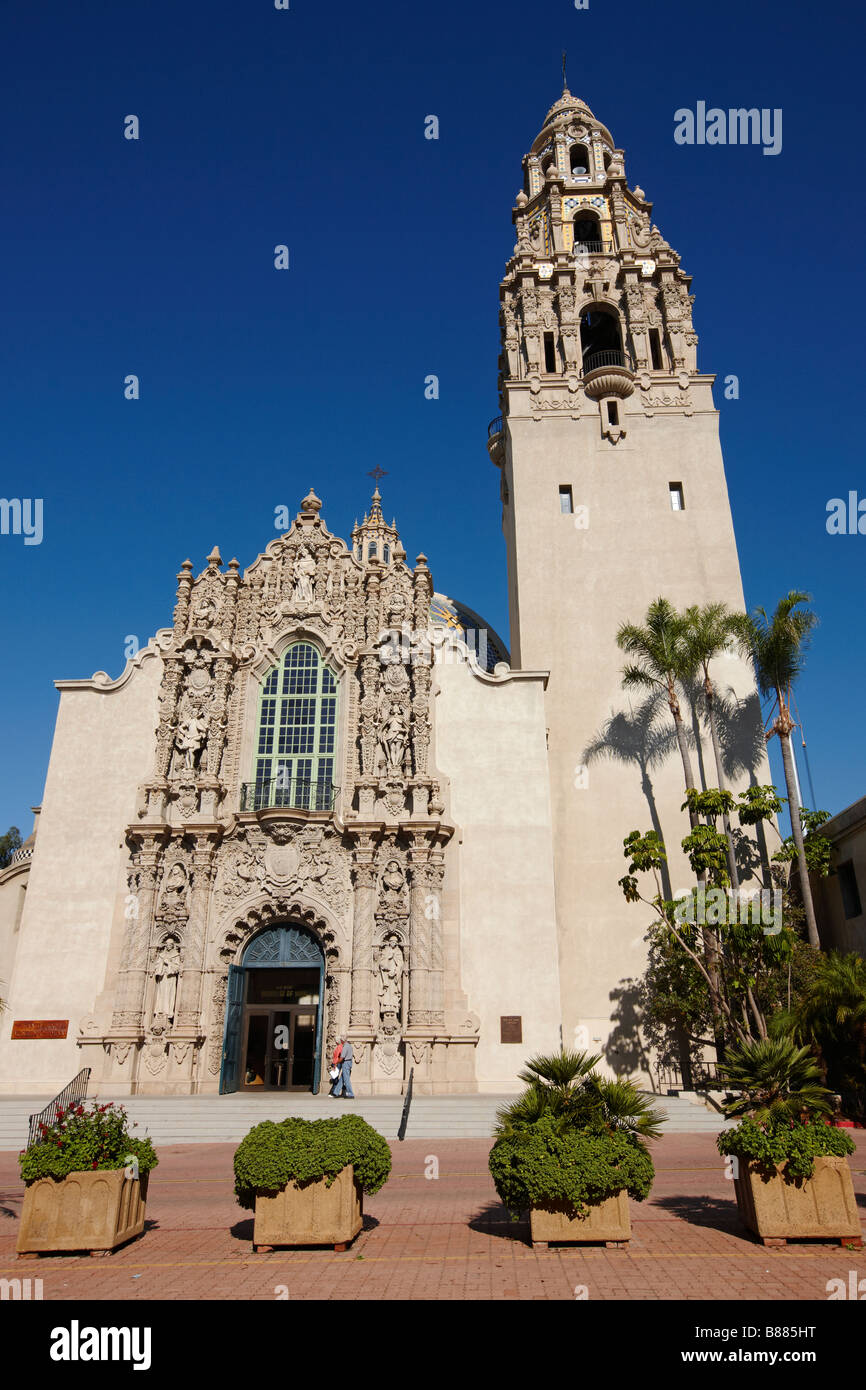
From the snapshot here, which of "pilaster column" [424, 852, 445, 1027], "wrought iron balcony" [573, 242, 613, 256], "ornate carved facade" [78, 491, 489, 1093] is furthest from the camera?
"wrought iron balcony" [573, 242, 613, 256]

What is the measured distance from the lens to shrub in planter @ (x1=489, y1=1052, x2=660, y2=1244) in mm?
9328

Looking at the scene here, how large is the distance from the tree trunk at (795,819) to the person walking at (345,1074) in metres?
13.6

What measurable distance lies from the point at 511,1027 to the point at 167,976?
10.2 m

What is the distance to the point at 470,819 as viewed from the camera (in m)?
27.7

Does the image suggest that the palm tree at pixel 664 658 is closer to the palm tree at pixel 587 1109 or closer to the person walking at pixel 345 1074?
the person walking at pixel 345 1074

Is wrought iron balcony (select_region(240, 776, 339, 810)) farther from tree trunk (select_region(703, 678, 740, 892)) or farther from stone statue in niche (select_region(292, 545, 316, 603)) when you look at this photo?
tree trunk (select_region(703, 678, 740, 892))

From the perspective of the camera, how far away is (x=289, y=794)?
2847 centimetres

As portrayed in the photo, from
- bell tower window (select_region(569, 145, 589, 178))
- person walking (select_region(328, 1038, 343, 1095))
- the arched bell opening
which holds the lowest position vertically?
person walking (select_region(328, 1038, 343, 1095))

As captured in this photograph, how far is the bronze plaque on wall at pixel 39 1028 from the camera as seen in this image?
84.1ft

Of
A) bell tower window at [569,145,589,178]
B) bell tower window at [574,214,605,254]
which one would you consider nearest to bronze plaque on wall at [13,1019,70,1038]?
bell tower window at [574,214,605,254]

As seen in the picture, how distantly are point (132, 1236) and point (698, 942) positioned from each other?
18.9 m

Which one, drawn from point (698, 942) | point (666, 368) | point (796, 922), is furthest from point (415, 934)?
point (666, 368)

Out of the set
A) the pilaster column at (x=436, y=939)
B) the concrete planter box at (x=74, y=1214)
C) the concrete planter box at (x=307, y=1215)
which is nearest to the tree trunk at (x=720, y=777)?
the pilaster column at (x=436, y=939)

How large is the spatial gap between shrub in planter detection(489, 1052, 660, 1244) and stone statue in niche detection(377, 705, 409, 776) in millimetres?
18026
